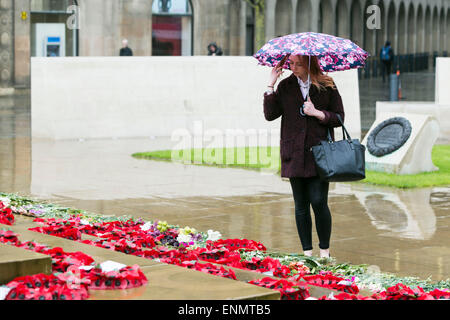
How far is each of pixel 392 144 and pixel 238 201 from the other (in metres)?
3.58

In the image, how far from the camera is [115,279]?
530cm

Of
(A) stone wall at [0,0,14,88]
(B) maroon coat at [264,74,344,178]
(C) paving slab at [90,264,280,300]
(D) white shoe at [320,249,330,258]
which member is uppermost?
(A) stone wall at [0,0,14,88]

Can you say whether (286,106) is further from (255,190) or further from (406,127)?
(406,127)

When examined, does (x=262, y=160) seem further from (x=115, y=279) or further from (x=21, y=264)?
(x=115, y=279)

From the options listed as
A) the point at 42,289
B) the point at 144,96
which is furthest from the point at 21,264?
the point at 144,96

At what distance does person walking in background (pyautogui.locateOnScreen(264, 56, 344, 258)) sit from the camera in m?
7.34

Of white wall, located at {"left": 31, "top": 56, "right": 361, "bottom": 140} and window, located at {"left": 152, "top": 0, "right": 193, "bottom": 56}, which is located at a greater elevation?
window, located at {"left": 152, "top": 0, "right": 193, "bottom": 56}

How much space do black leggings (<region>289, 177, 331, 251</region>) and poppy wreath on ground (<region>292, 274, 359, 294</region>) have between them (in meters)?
1.15

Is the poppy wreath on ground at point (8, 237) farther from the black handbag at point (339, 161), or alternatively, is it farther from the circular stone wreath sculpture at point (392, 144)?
the circular stone wreath sculpture at point (392, 144)

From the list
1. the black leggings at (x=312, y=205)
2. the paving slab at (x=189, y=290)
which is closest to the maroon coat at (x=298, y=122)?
the black leggings at (x=312, y=205)

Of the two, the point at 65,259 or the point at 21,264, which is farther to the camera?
the point at 65,259

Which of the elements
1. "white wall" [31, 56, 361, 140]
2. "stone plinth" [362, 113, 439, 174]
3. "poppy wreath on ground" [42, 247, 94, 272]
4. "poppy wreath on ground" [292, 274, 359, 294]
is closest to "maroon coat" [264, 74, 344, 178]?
"poppy wreath on ground" [292, 274, 359, 294]

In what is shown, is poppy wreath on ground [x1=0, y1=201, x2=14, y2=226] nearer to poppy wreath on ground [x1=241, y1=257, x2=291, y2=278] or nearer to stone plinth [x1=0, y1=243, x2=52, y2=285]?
stone plinth [x1=0, y1=243, x2=52, y2=285]

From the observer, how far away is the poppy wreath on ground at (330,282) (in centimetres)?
595
